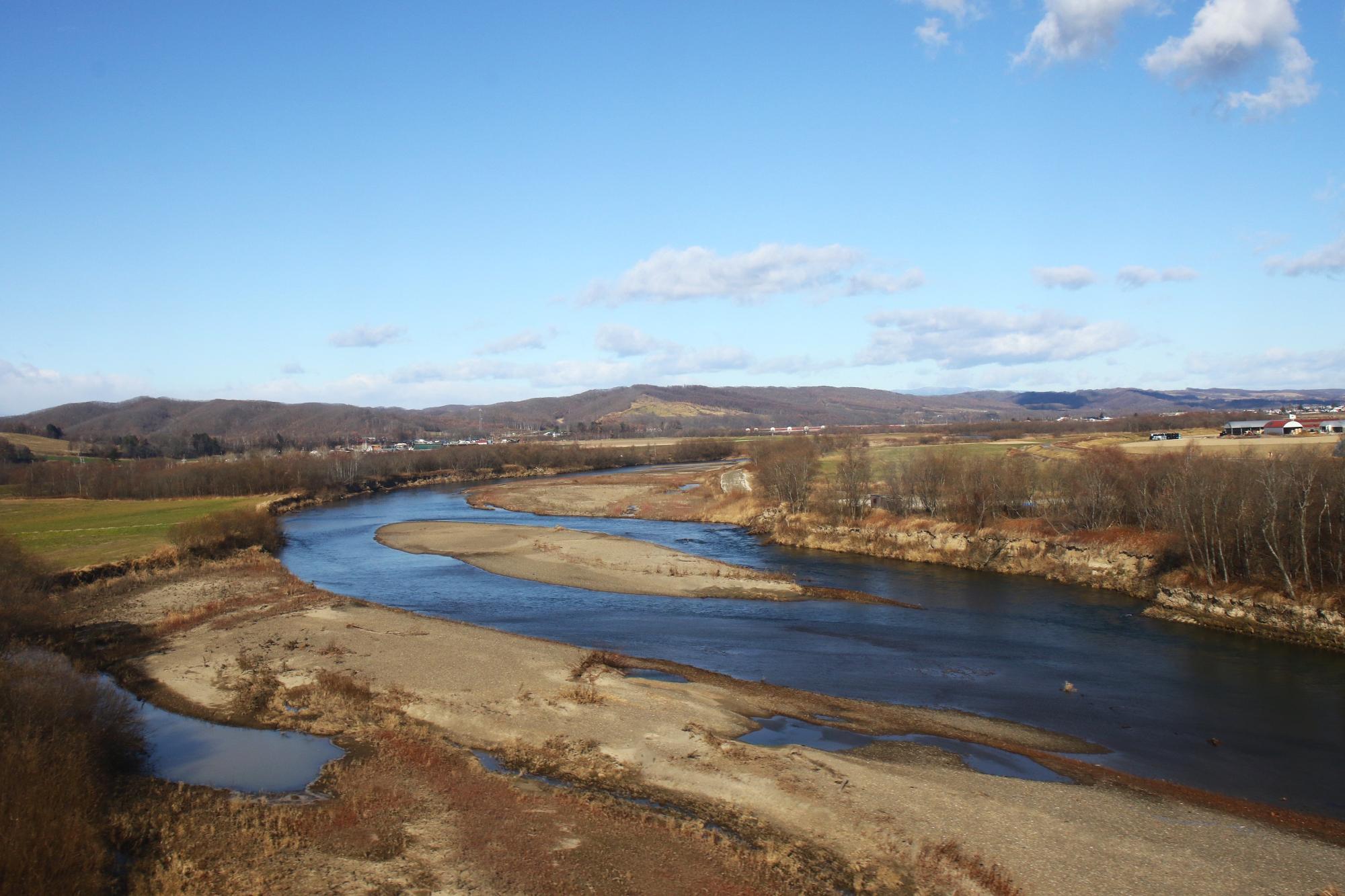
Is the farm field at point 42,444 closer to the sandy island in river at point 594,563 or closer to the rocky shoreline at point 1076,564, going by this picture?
the sandy island in river at point 594,563

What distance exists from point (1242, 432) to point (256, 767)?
314 ft

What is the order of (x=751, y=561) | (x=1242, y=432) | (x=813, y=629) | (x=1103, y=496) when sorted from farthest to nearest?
(x=1242, y=432)
(x=751, y=561)
(x=1103, y=496)
(x=813, y=629)

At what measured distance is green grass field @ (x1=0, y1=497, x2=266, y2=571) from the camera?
42.7m

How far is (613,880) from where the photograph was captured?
1292 centimetres

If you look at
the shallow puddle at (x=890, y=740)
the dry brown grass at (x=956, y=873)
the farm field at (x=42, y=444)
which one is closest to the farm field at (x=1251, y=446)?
the shallow puddle at (x=890, y=740)

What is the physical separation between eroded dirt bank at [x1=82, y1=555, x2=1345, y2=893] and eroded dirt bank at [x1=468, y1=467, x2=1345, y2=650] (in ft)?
50.4

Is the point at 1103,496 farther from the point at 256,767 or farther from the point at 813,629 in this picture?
the point at 256,767

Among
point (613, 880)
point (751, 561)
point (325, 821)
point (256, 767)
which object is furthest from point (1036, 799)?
point (751, 561)

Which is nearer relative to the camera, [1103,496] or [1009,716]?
[1009,716]

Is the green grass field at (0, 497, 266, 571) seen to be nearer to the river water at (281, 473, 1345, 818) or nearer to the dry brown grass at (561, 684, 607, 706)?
the river water at (281, 473, 1345, 818)

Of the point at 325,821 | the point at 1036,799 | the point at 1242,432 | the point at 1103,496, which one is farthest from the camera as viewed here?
the point at 1242,432

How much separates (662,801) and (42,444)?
169m

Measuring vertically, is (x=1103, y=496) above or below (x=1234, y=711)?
above

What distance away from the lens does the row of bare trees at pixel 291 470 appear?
81.9 m
